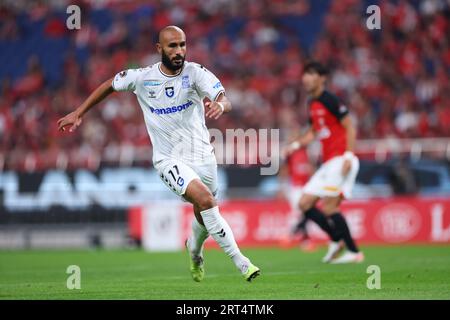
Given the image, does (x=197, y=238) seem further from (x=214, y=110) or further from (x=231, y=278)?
(x=214, y=110)

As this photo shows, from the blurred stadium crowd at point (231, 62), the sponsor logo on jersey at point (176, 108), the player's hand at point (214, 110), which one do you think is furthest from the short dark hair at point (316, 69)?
the blurred stadium crowd at point (231, 62)

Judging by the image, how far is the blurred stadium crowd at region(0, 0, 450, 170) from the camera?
22703 mm

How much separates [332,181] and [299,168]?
235 inches

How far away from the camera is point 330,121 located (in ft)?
41.7

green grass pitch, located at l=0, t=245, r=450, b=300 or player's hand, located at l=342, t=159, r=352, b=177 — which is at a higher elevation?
player's hand, located at l=342, t=159, r=352, b=177

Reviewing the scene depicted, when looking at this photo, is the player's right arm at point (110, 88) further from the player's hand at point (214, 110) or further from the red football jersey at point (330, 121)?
the red football jersey at point (330, 121)

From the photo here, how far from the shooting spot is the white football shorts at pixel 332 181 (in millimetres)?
12633

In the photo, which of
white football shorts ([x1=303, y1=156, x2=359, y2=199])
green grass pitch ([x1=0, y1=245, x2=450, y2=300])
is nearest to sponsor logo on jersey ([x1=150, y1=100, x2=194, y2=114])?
green grass pitch ([x1=0, y1=245, x2=450, y2=300])

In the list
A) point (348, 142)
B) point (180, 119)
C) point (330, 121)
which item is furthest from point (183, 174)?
point (330, 121)

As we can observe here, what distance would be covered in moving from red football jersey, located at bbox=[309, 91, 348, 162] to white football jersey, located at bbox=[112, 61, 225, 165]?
375 centimetres

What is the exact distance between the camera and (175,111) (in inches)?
356

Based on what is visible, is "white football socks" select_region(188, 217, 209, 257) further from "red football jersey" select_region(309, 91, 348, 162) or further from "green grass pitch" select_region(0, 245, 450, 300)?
"red football jersey" select_region(309, 91, 348, 162)

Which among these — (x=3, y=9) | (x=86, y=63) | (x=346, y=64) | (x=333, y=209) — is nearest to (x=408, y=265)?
(x=333, y=209)

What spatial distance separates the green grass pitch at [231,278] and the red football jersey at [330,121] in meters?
1.67
